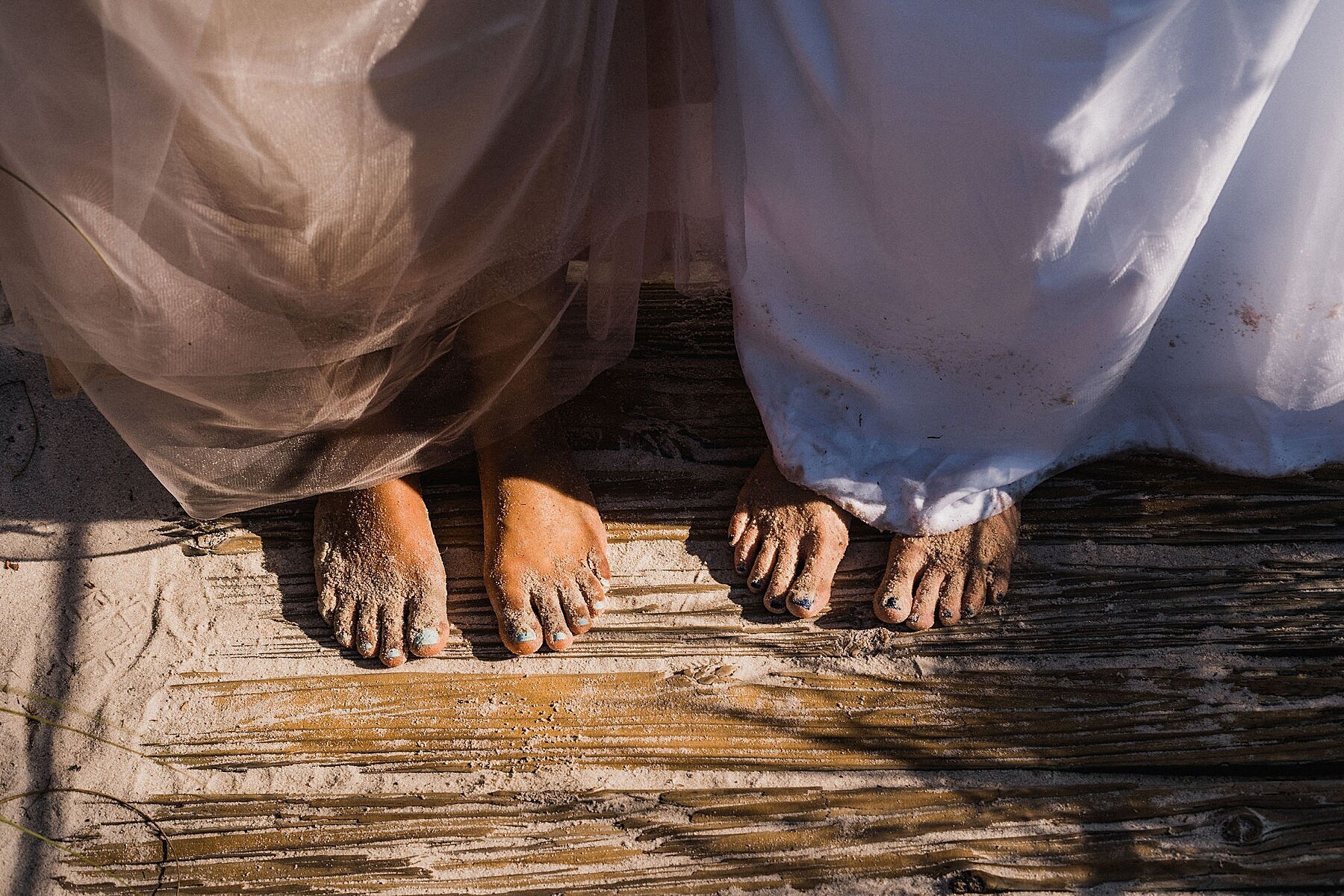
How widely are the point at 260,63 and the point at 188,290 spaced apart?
257 mm

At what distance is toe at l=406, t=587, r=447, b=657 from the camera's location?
1.28 meters

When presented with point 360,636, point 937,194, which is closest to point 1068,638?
point 937,194

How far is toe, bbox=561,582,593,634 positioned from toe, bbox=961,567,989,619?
0.50 metres

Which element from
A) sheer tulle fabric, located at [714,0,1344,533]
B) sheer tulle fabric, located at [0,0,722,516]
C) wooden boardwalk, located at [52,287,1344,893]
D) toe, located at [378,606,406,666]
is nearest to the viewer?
sheer tulle fabric, located at [0,0,722,516]

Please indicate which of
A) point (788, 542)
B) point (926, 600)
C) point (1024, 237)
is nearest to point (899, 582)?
point (926, 600)

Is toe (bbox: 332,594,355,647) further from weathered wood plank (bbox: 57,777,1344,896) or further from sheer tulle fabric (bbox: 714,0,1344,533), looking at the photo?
sheer tulle fabric (bbox: 714,0,1344,533)

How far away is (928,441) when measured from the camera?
1.33 metres

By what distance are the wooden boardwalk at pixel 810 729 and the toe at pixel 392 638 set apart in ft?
0.09

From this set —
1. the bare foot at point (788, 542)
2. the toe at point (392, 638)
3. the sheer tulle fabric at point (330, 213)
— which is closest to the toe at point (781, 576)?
the bare foot at point (788, 542)

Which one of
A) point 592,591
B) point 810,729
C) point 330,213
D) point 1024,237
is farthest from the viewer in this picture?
point 592,591

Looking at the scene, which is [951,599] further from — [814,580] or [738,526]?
[738,526]

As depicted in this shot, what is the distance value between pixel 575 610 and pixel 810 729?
1.11 ft

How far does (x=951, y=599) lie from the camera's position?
4.25 ft

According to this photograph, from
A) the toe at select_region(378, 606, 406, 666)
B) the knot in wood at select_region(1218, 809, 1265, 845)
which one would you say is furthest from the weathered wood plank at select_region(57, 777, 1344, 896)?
the toe at select_region(378, 606, 406, 666)
